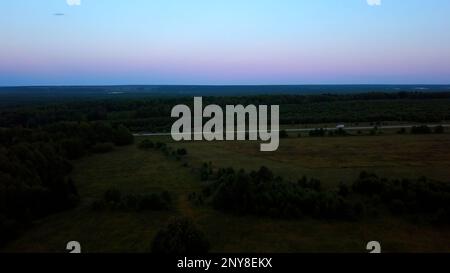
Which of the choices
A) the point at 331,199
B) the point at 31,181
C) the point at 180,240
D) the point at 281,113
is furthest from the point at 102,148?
the point at 281,113

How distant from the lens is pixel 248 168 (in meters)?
37.8

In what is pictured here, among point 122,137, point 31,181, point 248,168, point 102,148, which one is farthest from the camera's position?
point 122,137

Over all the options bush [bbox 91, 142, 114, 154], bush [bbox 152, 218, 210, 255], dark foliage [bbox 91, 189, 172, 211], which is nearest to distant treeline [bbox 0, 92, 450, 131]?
bush [bbox 91, 142, 114, 154]

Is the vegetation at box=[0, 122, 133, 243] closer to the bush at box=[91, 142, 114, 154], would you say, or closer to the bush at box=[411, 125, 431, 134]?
the bush at box=[91, 142, 114, 154]

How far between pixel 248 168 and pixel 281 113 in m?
56.9

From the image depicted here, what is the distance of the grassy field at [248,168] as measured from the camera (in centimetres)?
2011

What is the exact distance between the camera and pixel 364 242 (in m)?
20.0

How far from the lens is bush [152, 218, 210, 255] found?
56.6 feet

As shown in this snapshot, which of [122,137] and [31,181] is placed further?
[122,137]

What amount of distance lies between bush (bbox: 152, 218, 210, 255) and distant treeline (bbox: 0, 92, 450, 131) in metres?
56.9

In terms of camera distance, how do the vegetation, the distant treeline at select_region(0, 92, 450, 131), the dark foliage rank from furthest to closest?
the distant treeline at select_region(0, 92, 450, 131) → the dark foliage → the vegetation

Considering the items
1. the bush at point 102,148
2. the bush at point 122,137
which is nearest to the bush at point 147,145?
the bush at point 102,148

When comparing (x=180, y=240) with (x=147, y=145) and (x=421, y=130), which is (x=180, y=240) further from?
(x=421, y=130)
